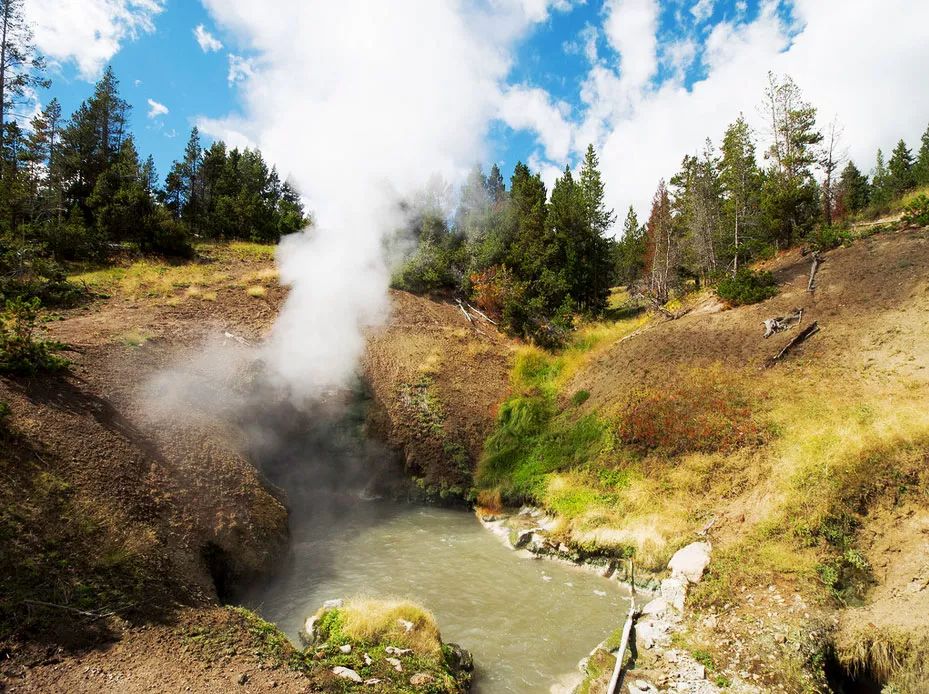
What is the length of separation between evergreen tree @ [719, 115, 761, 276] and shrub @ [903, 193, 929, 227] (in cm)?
665

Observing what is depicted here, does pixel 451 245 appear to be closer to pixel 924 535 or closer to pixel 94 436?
pixel 94 436

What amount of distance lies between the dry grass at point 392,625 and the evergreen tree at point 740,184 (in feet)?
86.4

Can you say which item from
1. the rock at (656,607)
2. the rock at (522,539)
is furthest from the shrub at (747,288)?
the rock at (656,607)

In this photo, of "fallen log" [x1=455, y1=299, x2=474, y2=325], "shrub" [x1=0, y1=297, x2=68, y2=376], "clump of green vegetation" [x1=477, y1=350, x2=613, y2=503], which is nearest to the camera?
"shrub" [x1=0, y1=297, x2=68, y2=376]

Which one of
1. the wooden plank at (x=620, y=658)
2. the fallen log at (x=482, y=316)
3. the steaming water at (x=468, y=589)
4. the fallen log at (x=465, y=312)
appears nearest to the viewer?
the wooden plank at (x=620, y=658)

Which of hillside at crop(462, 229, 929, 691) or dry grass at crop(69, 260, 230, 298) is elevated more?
dry grass at crop(69, 260, 230, 298)

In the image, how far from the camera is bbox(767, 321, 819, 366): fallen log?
14.6 meters

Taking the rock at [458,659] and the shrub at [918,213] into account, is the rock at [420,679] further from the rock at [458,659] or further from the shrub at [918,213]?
the shrub at [918,213]

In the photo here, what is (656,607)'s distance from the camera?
8812 mm

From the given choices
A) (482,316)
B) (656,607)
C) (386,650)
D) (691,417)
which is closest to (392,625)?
(386,650)

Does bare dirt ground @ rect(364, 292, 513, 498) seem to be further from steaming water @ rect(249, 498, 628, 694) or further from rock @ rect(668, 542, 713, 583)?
rock @ rect(668, 542, 713, 583)

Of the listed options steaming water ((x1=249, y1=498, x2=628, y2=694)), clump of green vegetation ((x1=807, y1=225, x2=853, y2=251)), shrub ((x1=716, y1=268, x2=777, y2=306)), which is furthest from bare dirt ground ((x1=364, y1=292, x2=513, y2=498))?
clump of green vegetation ((x1=807, y1=225, x2=853, y2=251))

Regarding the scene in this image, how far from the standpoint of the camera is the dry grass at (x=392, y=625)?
23.4ft

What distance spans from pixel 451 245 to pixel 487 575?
20928 millimetres
